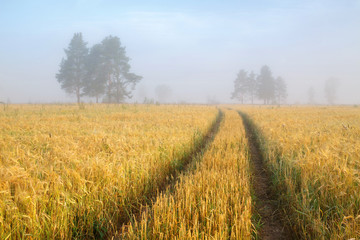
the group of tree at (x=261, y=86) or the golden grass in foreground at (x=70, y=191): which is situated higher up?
the group of tree at (x=261, y=86)

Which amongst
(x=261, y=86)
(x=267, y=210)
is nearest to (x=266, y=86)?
(x=261, y=86)

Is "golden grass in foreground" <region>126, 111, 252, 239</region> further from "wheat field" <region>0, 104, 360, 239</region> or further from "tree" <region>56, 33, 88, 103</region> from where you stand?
"tree" <region>56, 33, 88, 103</region>

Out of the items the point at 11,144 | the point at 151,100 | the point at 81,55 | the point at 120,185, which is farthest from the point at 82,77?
Answer: the point at 120,185

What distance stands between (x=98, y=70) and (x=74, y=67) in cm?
592

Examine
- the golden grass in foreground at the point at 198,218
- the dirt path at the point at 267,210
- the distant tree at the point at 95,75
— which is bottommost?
the dirt path at the point at 267,210

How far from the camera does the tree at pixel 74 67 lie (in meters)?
39.0

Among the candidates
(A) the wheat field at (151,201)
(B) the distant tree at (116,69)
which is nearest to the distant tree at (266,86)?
(B) the distant tree at (116,69)

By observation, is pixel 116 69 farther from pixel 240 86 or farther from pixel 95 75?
pixel 240 86

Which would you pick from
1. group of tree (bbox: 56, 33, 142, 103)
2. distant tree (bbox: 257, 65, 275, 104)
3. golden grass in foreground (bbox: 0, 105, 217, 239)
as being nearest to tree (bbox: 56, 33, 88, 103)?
group of tree (bbox: 56, 33, 142, 103)

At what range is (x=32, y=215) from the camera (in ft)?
6.55

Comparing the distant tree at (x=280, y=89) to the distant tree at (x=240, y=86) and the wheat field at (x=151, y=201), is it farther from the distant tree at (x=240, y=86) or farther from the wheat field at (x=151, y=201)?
the wheat field at (x=151, y=201)

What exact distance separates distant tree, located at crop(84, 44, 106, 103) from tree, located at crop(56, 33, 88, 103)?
1.27 meters

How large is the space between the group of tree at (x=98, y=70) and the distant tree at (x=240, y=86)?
45.8 meters

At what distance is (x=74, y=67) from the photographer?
3922 centimetres
